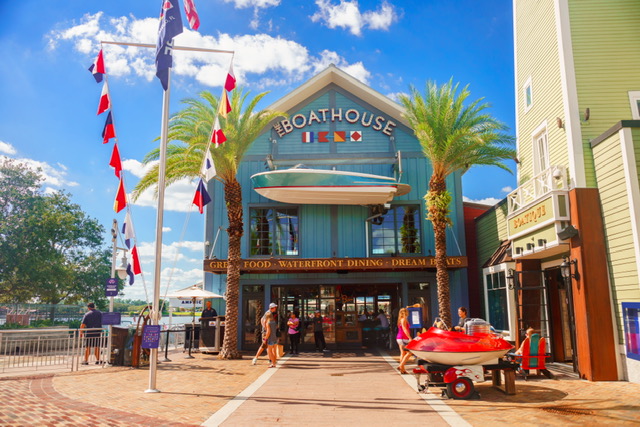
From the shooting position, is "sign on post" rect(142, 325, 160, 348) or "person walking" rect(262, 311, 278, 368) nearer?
"sign on post" rect(142, 325, 160, 348)

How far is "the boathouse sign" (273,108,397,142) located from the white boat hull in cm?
1268

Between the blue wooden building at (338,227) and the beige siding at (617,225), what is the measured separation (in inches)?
331

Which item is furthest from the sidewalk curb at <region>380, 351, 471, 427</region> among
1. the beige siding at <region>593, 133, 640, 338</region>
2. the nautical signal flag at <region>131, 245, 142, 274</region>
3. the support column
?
the nautical signal flag at <region>131, 245, 142, 274</region>

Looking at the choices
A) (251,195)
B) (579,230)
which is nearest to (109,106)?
(251,195)

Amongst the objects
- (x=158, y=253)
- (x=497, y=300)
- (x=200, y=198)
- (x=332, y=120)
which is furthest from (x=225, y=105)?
(x=497, y=300)

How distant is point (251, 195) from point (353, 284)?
545 cm

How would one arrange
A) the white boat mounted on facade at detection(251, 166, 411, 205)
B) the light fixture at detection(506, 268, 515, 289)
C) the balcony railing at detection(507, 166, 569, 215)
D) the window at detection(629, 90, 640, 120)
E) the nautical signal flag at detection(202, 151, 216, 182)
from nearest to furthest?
the nautical signal flag at detection(202, 151, 216, 182)
the balcony railing at detection(507, 166, 569, 215)
the window at detection(629, 90, 640, 120)
the light fixture at detection(506, 268, 515, 289)
the white boat mounted on facade at detection(251, 166, 411, 205)

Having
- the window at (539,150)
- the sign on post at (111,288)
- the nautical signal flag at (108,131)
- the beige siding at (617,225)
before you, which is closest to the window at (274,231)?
the sign on post at (111,288)

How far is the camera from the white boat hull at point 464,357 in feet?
29.7

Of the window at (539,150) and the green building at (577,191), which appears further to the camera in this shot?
the window at (539,150)

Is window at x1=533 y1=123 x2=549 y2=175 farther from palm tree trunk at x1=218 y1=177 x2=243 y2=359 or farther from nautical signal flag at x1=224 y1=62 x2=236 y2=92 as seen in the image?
palm tree trunk at x1=218 y1=177 x2=243 y2=359

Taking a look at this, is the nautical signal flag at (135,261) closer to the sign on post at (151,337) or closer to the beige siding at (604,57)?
the sign on post at (151,337)

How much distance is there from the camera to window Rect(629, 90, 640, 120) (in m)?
12.6

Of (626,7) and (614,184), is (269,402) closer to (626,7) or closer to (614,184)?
(614,184)
